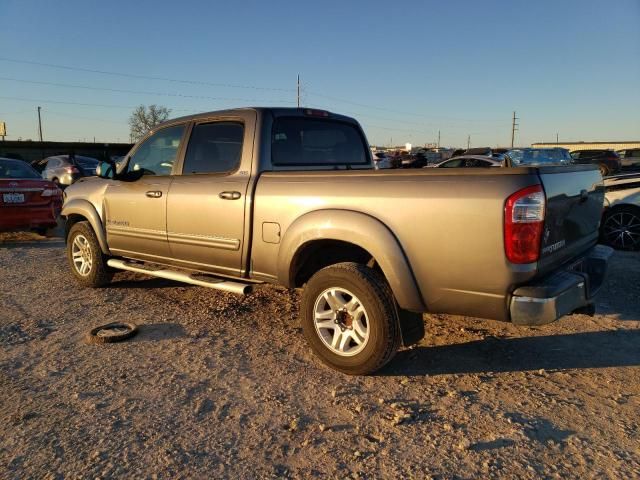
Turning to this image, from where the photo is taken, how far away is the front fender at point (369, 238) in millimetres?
3119

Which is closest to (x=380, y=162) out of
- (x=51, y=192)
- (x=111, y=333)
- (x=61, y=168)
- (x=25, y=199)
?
(x=61, y=168)

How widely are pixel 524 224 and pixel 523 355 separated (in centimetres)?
156

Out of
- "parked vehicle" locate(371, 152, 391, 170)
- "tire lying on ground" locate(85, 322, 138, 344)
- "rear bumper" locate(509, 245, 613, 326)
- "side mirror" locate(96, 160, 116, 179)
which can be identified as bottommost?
"tire lying on ground" locate(85, 322, 138, 344)

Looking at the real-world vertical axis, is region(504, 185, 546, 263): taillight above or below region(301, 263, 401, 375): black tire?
above

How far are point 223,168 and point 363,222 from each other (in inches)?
66.1

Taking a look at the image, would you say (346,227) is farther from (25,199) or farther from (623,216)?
(25,199)

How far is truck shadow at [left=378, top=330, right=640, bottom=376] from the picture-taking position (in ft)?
11.9

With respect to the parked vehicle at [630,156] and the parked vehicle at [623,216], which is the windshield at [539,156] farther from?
the parked vehicle at [630,156]

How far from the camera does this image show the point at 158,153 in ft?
16.7

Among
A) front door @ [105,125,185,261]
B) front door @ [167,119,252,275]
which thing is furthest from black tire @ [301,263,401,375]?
front door @ [105,125,185,261]

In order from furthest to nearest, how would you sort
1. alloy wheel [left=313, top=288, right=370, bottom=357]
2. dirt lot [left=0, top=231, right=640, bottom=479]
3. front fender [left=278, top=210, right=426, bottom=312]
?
alloy wheel [left=313, top=288, right=370, bottom=357] < front fender [left=278, top=210, right=426, bottom=312] < dirt lot [left=0, top=231, right=640, bottom=479]

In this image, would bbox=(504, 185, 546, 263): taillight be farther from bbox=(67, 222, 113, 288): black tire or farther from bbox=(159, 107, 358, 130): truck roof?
bbox=(67, 222, 113, 288): black tire

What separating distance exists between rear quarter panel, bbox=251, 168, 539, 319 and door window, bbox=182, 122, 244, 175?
1.25m

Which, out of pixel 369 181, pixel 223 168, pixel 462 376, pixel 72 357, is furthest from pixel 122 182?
pixel 462 376
